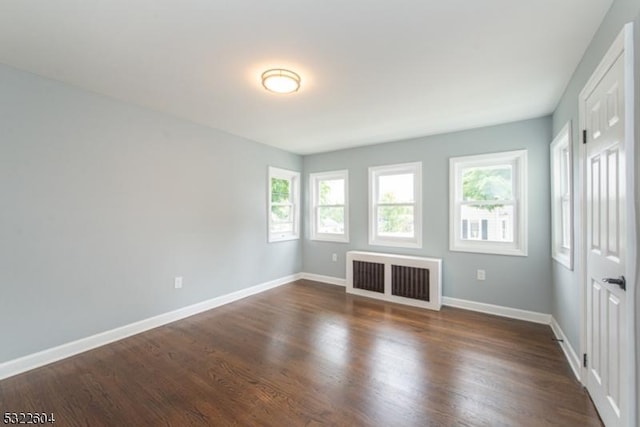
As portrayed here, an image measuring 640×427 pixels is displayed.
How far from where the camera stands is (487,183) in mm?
3605

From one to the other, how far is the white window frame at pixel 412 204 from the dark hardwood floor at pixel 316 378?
1.35 m

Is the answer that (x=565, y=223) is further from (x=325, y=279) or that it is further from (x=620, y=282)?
(x=325, y=279)

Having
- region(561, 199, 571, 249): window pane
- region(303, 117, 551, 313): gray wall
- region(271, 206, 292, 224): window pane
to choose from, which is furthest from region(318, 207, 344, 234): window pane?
region(561, 199, 571, 249): window pane

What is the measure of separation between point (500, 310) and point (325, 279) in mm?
2764

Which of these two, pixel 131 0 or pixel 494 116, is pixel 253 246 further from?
pixel 494 116

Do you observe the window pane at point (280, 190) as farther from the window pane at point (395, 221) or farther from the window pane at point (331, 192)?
the window pane at point (395, 221)

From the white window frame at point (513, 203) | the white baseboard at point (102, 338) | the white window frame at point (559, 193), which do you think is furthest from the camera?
the white window frame at point (513, 203)

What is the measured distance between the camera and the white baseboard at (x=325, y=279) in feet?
16.1

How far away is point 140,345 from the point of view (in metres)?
2.68

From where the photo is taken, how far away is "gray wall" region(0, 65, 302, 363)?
2.21m

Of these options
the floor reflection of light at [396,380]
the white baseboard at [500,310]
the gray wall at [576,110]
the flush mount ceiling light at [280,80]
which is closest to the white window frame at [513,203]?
the gray wall at [576,110]

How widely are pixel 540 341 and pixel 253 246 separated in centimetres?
382

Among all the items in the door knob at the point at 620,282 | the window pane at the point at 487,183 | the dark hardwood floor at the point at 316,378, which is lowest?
the dark hardwood floor at the point at 316,378

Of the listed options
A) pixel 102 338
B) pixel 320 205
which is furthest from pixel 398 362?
pixel 320 205
